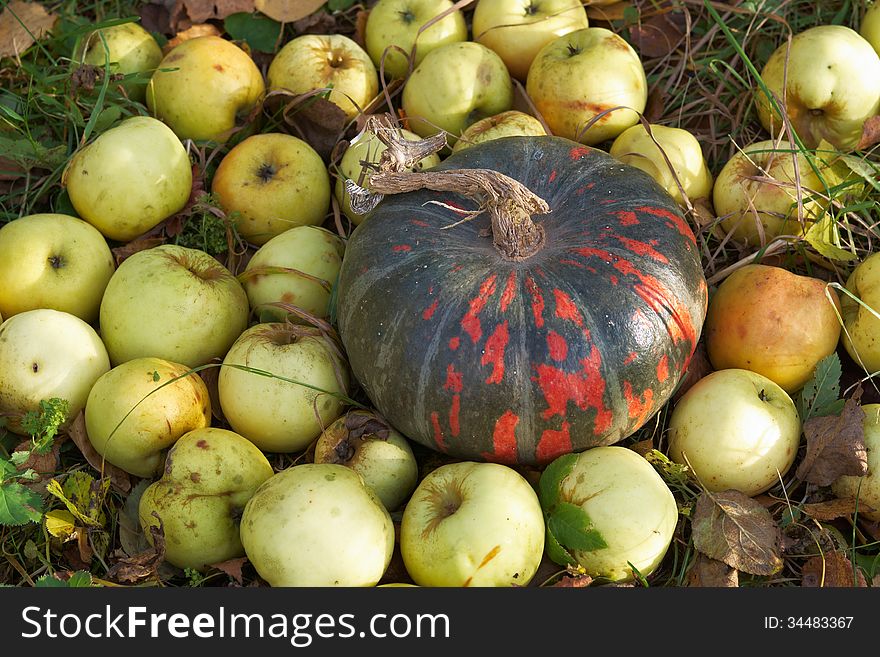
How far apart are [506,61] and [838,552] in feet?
8.41

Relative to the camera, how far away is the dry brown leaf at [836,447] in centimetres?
281

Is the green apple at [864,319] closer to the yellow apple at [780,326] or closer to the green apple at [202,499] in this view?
the yellow apple at [780,326]

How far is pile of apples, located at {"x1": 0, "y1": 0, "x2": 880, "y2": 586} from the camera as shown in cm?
259

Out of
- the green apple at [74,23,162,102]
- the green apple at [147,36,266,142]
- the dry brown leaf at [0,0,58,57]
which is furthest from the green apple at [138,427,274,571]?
the dry brown leaf at [0,0,58,57]

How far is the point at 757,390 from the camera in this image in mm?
2926

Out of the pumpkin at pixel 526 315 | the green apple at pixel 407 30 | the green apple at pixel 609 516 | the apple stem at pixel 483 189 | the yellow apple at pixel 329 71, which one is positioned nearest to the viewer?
the green apple at pixel 609 516

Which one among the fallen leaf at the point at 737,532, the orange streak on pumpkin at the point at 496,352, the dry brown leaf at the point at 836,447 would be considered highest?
the orange streak on pumpkin at the point at 496,352

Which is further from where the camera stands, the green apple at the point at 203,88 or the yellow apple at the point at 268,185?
the green apple at the point at 203,88

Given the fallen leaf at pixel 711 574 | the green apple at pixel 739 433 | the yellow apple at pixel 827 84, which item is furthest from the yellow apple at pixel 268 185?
the fallen leaf at pixel 711 574

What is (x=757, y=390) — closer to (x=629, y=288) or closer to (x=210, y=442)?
(x=629, y=288)

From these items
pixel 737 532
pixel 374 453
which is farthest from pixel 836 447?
pixel 374 453

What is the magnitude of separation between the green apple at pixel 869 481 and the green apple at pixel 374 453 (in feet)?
4.60

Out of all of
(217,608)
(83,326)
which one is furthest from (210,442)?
(83,326)

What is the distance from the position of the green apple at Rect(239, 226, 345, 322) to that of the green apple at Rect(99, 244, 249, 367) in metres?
0.15
